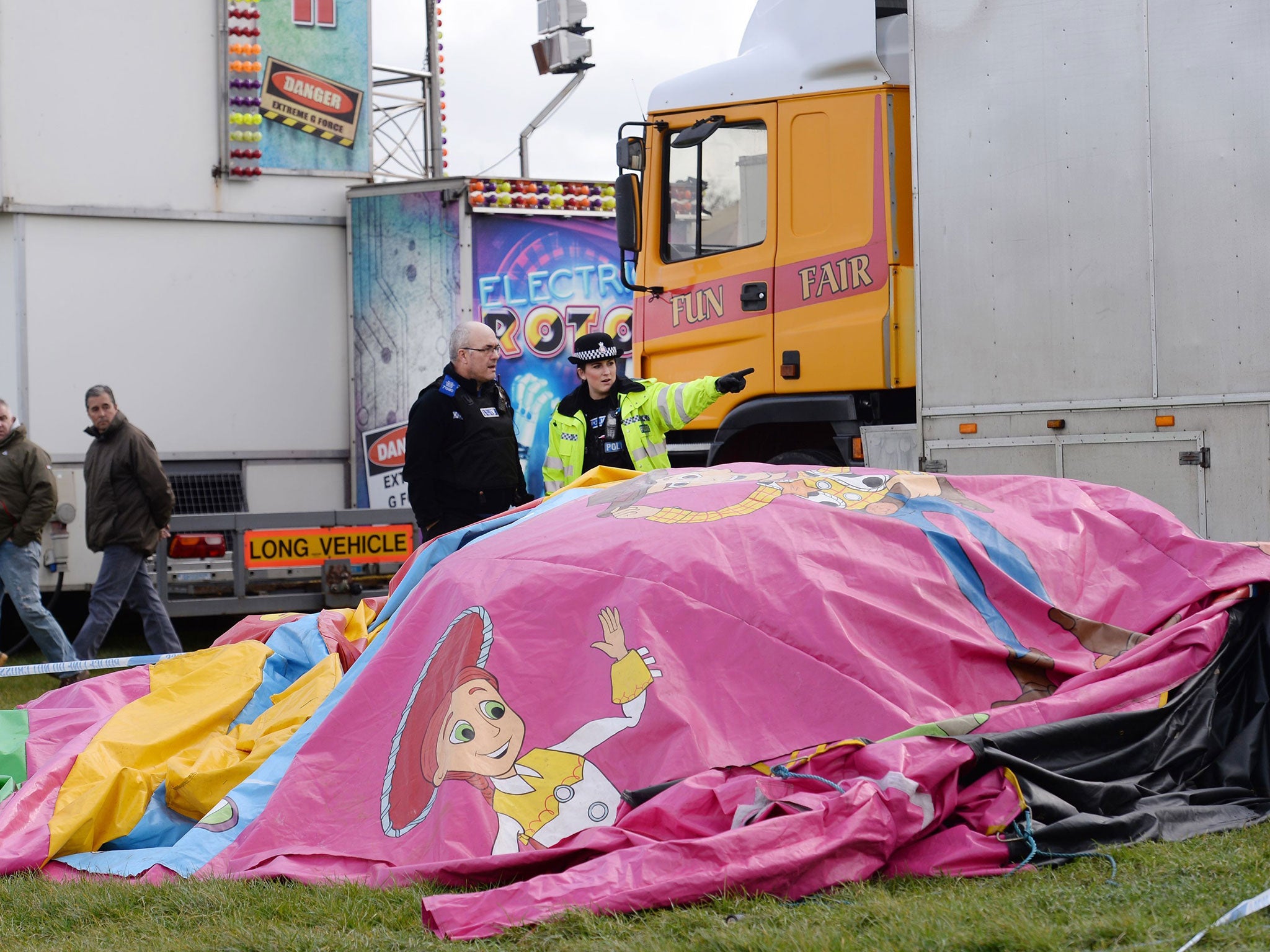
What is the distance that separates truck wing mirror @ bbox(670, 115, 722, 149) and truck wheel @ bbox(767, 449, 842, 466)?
1.93 m

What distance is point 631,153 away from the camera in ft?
26.8

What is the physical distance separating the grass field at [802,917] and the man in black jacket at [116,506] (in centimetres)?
471

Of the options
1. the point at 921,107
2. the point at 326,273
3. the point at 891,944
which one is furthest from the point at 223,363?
the point at 891,944

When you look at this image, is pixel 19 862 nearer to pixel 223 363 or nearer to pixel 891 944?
pixel 891 944

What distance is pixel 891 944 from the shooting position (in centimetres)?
278

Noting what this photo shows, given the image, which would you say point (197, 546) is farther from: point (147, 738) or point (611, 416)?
point (147, 738)

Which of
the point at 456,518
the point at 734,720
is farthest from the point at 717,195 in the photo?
the point at 734,720

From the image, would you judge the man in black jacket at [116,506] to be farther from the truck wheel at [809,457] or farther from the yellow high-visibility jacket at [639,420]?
the truck wheel at [809,457]

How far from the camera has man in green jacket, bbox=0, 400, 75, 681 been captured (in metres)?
8.16

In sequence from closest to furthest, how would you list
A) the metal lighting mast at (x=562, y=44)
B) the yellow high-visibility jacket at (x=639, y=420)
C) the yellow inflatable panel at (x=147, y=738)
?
the yellow inflatable panel at (x=147, y=738), the yellow high-visibility jacket at (x=639, y=420), the metal lighting mast at (x=562, y=44)

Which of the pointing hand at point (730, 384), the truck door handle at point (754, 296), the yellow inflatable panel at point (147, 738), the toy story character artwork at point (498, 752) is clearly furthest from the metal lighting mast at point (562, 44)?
the toy story character artwork at point (498, 752)

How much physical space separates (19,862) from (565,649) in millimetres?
1740

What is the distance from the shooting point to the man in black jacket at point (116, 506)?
8.13 metres

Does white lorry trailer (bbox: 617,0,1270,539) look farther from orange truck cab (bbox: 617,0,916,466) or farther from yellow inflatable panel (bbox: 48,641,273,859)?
yellow inflatable panel (bbox: 48,641,273,859)
